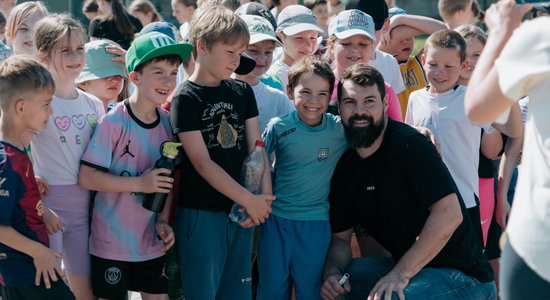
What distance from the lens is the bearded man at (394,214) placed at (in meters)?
3.90

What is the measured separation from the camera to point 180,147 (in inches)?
159

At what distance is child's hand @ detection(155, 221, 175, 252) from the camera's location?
13.1 ft

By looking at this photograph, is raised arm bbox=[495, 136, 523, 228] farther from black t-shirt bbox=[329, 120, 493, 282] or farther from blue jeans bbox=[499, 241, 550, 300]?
blue jeans bbox=[499, 241, 550, 300]

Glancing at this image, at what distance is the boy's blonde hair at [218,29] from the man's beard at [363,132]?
0.72 metres

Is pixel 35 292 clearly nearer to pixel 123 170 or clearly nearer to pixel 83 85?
pixel 123 170

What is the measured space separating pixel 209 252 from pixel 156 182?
0.48 meters

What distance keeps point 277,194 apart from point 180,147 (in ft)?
1.95

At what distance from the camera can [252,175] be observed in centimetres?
408

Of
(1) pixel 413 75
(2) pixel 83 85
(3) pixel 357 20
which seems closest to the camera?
(2) pixel 83 85

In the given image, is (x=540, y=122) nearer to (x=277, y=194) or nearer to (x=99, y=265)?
(x=277, y=194)

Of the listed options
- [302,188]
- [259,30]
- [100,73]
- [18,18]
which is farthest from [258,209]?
[18,18]

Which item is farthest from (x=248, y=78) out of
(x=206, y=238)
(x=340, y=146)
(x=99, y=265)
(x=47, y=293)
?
(x=47, y=293)

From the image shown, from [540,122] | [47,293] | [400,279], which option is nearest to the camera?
[540,122]

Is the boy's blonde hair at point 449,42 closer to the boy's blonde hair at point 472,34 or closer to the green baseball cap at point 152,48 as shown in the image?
the boy's blonde hair at point 472,34
